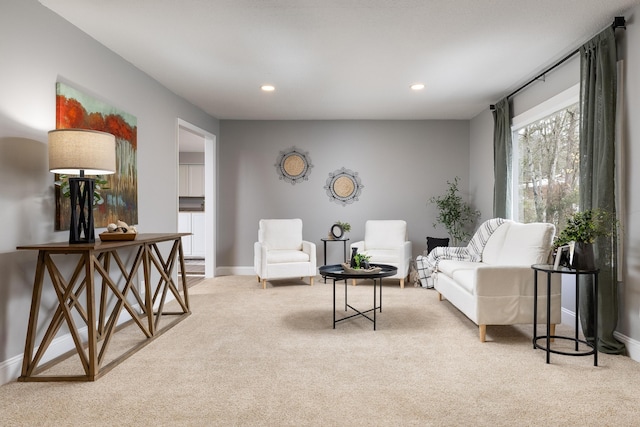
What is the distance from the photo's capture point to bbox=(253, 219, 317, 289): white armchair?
5.52 metres

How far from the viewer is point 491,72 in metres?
4.24

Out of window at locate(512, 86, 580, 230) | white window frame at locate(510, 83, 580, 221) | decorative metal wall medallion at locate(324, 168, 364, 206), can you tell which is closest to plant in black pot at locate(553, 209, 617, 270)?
window at locate(512, 86, 580, 230)

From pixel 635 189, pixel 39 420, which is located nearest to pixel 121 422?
pixel 39 420

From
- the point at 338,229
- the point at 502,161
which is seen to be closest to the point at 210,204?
the point at 338,229

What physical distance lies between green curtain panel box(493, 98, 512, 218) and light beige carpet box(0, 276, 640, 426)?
1.87 m

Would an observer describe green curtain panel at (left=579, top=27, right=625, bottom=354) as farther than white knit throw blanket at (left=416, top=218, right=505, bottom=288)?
No

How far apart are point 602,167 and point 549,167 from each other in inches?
58.0

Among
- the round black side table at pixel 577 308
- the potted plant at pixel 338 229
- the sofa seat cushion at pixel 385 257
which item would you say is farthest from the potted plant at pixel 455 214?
the round black side table at pixel 577 308

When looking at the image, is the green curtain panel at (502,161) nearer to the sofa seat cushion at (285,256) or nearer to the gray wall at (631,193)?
the gray wall at (631,193)

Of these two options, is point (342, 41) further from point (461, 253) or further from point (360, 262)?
point (461, 253)

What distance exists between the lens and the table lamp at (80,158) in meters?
2.59

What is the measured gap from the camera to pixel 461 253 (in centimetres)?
492

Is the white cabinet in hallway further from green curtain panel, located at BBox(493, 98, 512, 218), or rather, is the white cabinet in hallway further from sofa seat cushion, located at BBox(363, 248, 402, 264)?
green curtain panel, located at BBox(493, 98, 512, 218)

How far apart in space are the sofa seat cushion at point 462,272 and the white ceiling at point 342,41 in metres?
1.89
